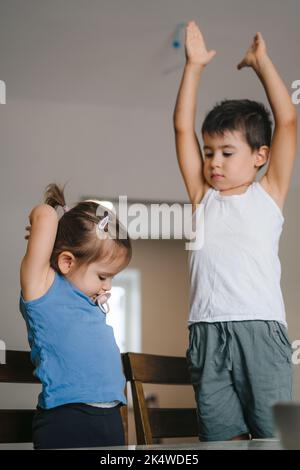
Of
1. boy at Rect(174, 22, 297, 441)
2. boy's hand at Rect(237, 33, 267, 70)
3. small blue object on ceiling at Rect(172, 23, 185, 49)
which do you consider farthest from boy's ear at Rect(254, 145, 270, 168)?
small blue object on ceiling at Rect(172, 23, 185, 49)

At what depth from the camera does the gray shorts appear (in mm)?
796

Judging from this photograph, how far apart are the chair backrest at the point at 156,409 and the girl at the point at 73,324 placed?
0.9 inches

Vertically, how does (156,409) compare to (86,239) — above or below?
below

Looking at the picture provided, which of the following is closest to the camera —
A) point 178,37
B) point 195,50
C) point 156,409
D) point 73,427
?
point 73,427

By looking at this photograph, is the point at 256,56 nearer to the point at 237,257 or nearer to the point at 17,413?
the point at 237,257

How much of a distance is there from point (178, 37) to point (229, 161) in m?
0.80

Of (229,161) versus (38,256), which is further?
(229,161)

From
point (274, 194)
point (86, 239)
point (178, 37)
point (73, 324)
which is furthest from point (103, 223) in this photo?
point (178, 37)

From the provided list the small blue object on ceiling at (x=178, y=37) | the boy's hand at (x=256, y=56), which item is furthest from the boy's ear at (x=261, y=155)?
the small blue object on ceiling at (x=178, y=37)

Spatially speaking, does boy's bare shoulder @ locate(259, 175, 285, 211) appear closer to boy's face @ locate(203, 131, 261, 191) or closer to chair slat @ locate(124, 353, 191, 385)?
boy's face @ locate(203, 131, 261, 191)

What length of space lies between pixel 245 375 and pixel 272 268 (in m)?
0.15

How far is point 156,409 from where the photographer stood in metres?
0.85

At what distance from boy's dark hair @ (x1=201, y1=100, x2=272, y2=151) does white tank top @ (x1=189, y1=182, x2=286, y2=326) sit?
0.24ft
